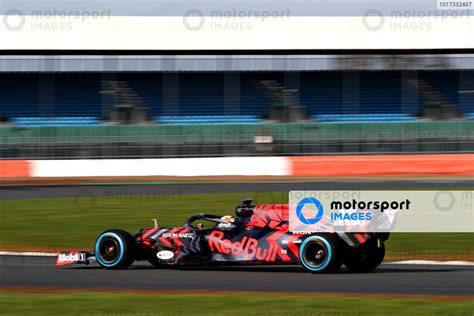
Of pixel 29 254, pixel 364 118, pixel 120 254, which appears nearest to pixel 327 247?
pixel 120 254

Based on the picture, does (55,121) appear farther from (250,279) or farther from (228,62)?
(250,279)

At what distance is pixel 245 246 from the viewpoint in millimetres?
10656

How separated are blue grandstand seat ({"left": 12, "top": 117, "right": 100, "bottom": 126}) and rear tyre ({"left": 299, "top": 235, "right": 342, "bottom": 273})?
23472 millimetres

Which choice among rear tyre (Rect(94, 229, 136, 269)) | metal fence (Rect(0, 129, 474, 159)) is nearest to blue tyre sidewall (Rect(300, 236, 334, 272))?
rear tyre (Rect(94, 229, 136, 269))

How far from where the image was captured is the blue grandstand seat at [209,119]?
33250 millimetres

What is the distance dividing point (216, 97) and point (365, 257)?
23844mm

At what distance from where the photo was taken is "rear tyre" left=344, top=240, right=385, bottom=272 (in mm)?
10586

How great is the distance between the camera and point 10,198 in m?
22.2

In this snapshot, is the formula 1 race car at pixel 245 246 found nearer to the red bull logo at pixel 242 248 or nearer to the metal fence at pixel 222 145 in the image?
the red bull logo at pixel 242 248

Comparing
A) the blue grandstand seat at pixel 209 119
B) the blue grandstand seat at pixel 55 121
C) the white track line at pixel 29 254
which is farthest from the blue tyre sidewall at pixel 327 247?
the blue grandstand seat at pixel 55 121

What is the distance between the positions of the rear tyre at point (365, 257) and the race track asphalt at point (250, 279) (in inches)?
5.0

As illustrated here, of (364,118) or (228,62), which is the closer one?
(364,118)

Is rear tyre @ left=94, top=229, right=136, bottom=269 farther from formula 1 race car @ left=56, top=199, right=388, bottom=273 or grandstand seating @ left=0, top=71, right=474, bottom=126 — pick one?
grandstand seating @ left=0, top=71, right=474, bottom=126

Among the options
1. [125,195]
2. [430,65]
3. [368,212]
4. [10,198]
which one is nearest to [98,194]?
[125,195]
